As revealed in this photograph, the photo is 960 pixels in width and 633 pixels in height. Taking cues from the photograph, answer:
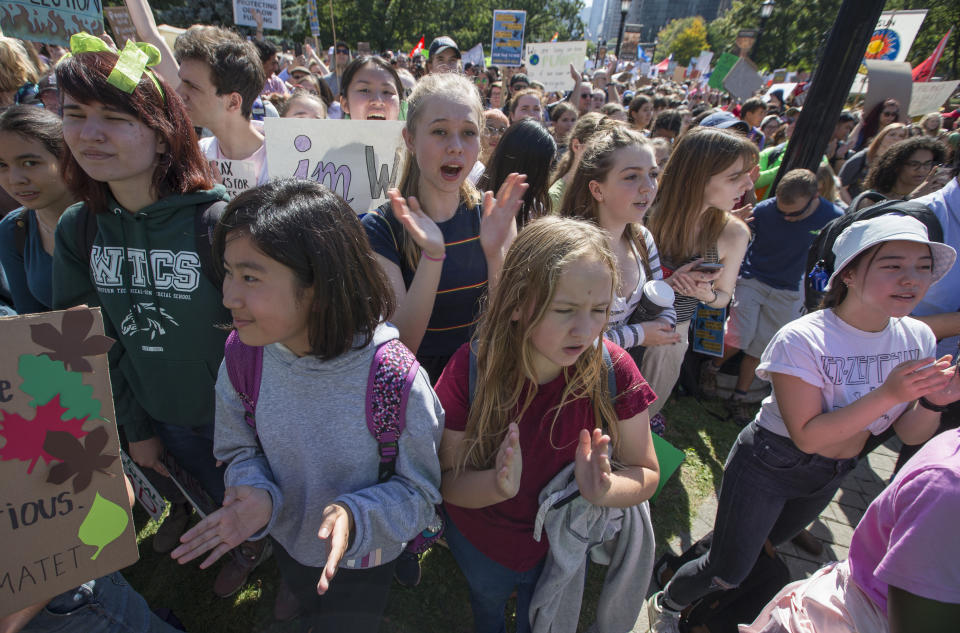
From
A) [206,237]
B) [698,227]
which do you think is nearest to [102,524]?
[206,237]

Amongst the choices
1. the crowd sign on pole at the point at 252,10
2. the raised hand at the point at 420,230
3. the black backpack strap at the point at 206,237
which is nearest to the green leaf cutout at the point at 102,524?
the black backpack strap at the point at 206,237

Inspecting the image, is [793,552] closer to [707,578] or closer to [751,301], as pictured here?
[707,578]

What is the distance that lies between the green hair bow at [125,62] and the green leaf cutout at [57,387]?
0.94 m

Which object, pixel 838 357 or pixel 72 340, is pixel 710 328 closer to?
pixel 838 357

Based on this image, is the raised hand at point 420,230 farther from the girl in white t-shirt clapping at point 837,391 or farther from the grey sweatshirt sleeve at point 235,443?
the girl in white t-shirt clapping at point 837,391

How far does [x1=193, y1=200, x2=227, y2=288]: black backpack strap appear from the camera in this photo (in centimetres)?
168

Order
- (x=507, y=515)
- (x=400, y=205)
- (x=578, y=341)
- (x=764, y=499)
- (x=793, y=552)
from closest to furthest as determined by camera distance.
Result: (x=578, y=341) → (x=507, y=515) → (x=400, y=205) → (x=764, y=499) → (x=793, y=552)

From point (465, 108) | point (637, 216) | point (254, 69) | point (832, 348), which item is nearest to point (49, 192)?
point (254, 69)

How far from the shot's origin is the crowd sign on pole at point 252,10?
727 cm

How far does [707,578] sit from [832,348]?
1.14 m

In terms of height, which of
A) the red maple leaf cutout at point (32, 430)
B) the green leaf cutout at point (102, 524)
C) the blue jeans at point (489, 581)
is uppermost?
the red maple leaf cutout at point (32, 430)

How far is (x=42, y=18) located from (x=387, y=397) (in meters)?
4.91

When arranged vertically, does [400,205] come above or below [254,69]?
below

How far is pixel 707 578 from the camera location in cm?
201
